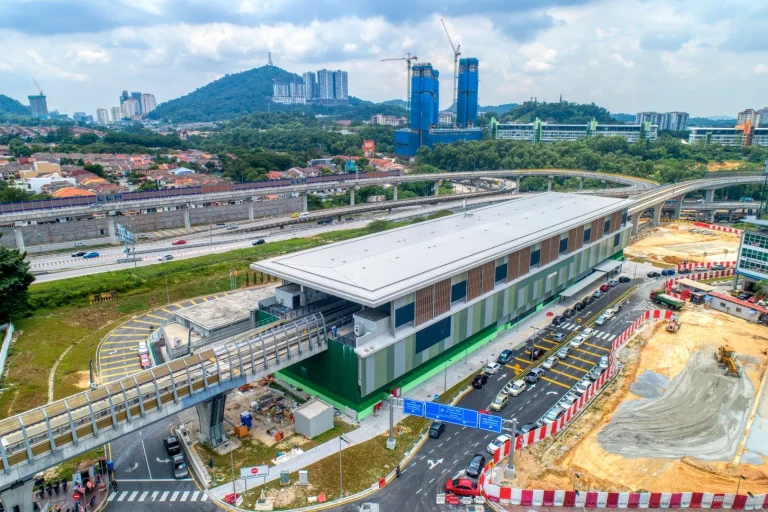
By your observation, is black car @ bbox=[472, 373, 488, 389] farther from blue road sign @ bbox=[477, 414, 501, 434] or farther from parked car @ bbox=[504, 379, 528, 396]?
blue road sign @ bbox=[477, 414, 501, 434]

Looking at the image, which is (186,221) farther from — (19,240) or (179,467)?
(179,467)

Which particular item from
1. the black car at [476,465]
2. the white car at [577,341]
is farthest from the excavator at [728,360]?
the black car at [476,465]

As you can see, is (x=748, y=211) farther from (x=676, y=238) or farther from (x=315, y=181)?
(x=315, y=181)

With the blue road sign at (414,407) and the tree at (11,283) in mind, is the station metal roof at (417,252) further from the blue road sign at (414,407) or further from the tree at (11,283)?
the tree at (11,283)

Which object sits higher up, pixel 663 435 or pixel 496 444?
pixel 496 444

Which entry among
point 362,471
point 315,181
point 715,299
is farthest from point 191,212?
point 715,299

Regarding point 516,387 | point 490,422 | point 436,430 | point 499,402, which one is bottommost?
point 436,430

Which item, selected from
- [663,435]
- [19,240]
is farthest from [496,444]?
[19,240]
